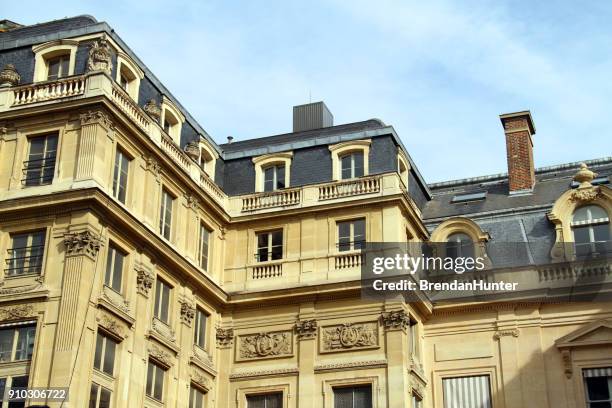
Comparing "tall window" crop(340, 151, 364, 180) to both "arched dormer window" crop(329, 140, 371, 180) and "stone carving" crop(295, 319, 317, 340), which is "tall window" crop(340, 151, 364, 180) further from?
"stone carving" crop(295, 319, 317, 340)

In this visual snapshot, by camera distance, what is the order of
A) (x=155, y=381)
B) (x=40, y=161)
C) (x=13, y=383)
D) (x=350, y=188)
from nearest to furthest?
(x=13, y=383), (x=40, y=161), (x=155, y=381), (x=350, y=188)

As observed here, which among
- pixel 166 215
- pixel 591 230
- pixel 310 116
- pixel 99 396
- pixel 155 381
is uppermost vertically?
pixel 310 116

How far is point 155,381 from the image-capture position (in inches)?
1024

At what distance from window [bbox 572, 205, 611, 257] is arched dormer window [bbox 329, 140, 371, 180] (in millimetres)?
6857

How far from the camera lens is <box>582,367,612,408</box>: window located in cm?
2864

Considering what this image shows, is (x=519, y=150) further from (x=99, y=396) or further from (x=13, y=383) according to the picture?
(x=13, y=383)

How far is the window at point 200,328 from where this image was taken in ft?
94.3

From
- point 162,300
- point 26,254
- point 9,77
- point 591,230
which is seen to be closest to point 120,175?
point 26,254

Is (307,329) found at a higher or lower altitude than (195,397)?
higher

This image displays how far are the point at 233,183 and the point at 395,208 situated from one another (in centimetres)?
574

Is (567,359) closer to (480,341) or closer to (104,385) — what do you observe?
(480,341)

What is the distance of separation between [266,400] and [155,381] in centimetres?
399

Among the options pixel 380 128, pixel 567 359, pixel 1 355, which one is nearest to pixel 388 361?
pixel 567 359

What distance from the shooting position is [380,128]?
31.2 metres
